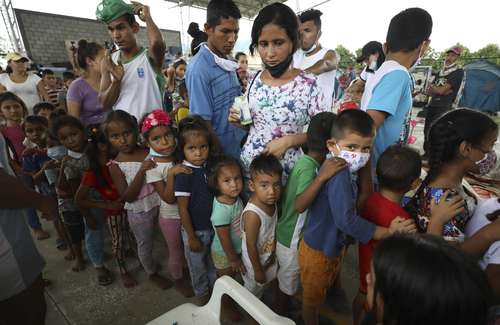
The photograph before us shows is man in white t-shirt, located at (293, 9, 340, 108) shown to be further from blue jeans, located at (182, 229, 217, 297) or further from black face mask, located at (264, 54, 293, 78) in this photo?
blue jeans, located at (182, 229, 217, 297)

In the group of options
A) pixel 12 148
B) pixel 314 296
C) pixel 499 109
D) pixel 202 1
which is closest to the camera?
pixel 314 296

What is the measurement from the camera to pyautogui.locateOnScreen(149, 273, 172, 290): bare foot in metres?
2.30

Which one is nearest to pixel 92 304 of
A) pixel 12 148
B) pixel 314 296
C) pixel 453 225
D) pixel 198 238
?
pixel 198 238

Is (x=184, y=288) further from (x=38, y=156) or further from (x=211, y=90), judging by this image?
(x=38, y=156)

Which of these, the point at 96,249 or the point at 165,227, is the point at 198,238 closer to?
the point at 165,227

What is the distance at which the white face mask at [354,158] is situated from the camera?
1.33 metres

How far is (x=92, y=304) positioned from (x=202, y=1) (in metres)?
15.3

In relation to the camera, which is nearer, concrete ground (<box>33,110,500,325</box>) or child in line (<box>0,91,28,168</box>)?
concrete ground (<box>33,110,500,325</box>)

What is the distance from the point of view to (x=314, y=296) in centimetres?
158

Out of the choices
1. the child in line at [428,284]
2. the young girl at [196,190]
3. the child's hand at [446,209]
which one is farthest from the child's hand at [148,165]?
the child's hand at [446,209]

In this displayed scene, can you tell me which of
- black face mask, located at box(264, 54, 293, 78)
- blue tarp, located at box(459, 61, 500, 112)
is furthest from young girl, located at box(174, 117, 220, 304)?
blue tarp, located at box(459, 61, 500, 112)

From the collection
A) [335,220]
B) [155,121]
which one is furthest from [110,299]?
[335,220]

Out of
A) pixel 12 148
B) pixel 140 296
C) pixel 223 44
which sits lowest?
pixel 140 296

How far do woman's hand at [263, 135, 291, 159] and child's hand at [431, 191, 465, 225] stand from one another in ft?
2.58
